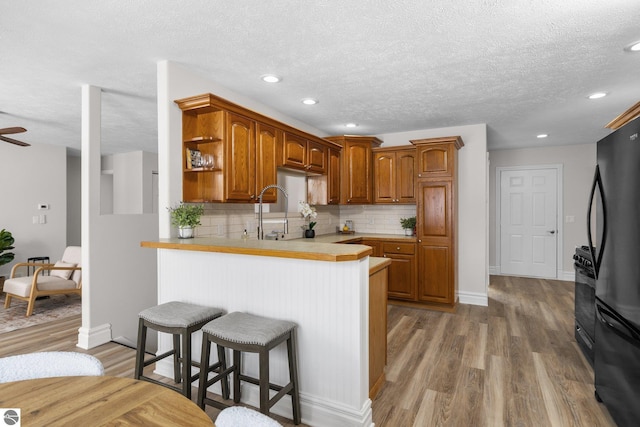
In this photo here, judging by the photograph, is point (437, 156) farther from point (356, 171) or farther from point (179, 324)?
point (179, 324)

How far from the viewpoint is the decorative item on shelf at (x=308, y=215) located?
4.65 metres

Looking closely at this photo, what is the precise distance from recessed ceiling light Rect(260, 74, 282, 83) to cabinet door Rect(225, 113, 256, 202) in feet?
1.31

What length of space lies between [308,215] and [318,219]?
50 centimetres

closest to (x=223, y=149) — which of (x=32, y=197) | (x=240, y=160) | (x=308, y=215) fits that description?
(x=240, y=160)

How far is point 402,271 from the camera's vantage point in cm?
486

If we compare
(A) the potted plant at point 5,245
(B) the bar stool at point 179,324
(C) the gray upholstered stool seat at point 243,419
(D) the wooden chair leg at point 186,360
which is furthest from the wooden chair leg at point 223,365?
(A) the potted plant at point 5,245

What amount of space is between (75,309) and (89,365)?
4221mm

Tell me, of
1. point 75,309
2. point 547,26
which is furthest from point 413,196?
point 75,309

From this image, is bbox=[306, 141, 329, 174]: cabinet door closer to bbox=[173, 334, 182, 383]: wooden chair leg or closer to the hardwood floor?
the hardwood floor

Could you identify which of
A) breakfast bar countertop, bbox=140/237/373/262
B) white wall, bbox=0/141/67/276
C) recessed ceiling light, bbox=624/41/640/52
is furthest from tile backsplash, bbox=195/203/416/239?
white wall, bbox=0/141/67/276

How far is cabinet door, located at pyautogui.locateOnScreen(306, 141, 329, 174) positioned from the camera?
4.48 m

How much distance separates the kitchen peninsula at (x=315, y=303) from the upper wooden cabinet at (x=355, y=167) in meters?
2.74

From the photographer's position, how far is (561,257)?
6.57m

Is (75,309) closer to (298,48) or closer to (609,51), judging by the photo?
(298,48)
